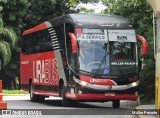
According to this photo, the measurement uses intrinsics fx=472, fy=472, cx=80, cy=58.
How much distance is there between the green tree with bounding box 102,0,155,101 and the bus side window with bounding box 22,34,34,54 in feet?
17.7

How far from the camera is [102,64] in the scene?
57.5 ft

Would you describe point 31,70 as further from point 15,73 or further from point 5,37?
point 15,73

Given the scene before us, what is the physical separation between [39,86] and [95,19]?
17.2 feet

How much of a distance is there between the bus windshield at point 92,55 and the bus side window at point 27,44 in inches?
248

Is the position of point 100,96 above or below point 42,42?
below

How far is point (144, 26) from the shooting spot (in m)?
24.4

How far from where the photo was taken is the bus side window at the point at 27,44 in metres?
23.6

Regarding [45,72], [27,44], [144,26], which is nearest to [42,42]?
[45,72]

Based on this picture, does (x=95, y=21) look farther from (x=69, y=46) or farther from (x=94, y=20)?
(x=69, y=46)

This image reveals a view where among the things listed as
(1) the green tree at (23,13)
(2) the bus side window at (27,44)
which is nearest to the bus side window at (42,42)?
(2) the bus side window at (27,44)

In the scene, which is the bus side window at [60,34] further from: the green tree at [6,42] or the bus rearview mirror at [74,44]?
the green tree at [6,42]

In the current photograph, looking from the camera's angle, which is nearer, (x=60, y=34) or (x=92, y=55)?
(x=92, y=55)

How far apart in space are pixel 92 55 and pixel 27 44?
7.54 metres

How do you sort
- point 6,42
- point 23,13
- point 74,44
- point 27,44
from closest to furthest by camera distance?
1. point 74,44
2. point 27,44
3. point 6,42
4. point 23,13
